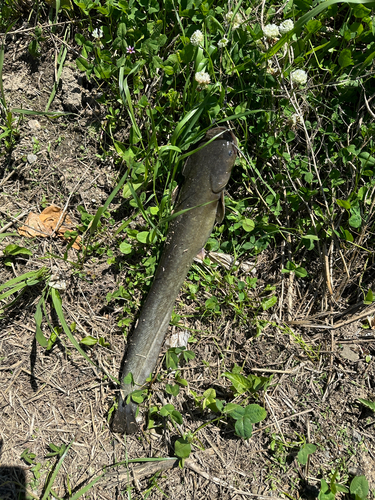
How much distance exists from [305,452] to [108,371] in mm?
1676

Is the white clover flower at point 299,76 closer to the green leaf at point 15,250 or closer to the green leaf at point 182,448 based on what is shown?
the green leaf at point 15,250

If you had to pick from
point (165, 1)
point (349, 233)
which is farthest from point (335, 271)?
point (165, 1)

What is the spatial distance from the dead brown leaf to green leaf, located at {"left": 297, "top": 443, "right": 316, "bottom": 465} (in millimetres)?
→ 2437

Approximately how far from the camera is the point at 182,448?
2.89 meters

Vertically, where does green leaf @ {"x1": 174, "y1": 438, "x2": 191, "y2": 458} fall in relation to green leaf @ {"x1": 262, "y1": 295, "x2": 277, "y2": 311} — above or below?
below

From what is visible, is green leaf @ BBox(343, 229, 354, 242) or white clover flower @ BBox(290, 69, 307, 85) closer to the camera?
white clover flower @ BBox(290, 69, 307, 85)

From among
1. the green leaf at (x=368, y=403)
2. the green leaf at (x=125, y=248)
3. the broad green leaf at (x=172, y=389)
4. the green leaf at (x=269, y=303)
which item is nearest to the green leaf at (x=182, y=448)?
the broad green leaf at (x=172, y=389)

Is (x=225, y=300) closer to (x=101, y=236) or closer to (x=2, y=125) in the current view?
(x=101, y=236)

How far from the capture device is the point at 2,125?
134 inches

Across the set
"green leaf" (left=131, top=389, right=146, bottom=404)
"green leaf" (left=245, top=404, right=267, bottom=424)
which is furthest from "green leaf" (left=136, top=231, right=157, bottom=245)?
"green leaf" (left=245, top=404, right=267, bottom=424)

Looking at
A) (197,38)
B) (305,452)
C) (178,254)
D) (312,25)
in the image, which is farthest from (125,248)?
(312,25)

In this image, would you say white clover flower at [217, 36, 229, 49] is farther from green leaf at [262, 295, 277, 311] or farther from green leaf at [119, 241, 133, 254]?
green leaf at [262, 295, 277, 311]

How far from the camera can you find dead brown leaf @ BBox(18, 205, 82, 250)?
A: 332 cm

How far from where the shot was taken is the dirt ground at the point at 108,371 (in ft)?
9.73
